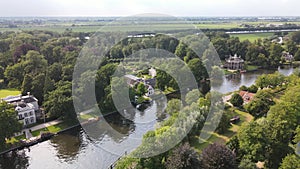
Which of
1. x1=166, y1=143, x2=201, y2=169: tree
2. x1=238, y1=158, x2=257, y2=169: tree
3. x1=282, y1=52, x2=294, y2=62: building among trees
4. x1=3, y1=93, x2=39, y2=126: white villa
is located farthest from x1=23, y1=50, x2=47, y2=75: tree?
x1=282, y1=52, x2=294, y2=62: building among trees

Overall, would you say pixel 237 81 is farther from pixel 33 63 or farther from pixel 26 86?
pixel 33 63

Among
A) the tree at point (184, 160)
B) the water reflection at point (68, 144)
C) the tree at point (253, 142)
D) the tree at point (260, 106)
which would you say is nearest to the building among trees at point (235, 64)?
the tree at point (260, 106)

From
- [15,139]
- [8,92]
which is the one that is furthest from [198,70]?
[8,92]

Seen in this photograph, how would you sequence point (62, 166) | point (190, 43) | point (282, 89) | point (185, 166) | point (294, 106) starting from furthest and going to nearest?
point (190, 43)
point (282, 89)
point (294, 106)
point (62, 166)
point (185, 166)

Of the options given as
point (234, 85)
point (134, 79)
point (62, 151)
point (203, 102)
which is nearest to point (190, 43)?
point (234, 85)

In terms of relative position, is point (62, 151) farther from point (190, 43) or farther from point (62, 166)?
point (190, 43)

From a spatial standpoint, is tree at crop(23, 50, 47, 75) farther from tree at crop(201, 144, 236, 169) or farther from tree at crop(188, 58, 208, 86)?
tree at crop(201, 144, 236, 169)
